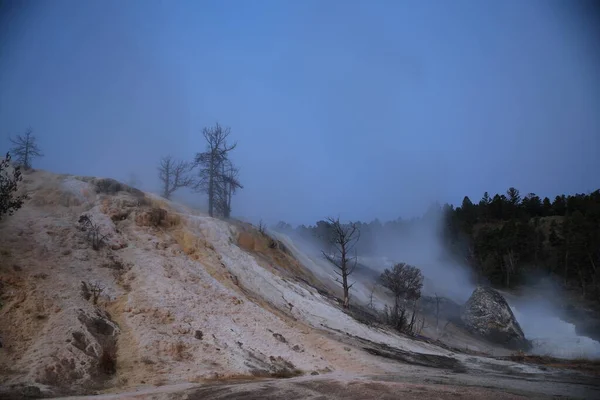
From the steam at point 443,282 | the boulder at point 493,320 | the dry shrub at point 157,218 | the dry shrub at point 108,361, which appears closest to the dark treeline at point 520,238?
the steam at point 443,282

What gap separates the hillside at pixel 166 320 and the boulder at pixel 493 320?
17.8 metres

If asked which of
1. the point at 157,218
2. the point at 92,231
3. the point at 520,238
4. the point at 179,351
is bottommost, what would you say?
the point at 179,351

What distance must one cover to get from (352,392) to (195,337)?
6.59m

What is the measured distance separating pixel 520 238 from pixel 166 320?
63791mm

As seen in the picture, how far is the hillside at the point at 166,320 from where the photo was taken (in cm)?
1035

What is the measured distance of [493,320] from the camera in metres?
34.2

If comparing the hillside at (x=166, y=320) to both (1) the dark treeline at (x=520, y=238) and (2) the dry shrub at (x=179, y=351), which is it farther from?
(1) the dark treeline at (x=520, y=238)

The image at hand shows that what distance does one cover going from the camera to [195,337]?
44.7 ft

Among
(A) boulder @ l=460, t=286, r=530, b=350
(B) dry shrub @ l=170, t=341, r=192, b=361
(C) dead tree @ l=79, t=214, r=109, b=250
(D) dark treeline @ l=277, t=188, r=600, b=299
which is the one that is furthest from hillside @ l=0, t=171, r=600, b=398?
(D) dark treeline @ l=277, t=188, r=600, b=299

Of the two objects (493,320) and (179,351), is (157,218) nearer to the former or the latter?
(179,351)

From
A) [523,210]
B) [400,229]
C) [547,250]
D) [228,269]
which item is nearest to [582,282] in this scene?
[547,250]

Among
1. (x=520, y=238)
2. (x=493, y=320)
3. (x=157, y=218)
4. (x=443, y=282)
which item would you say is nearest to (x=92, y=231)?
(x=157, y=218)

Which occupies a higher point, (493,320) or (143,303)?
(493,320)

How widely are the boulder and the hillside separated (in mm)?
17832
